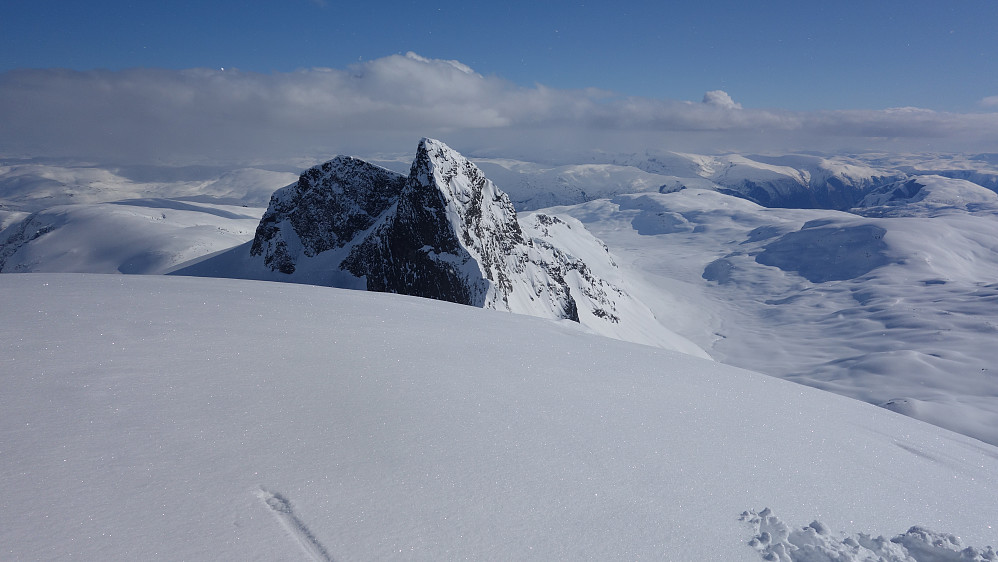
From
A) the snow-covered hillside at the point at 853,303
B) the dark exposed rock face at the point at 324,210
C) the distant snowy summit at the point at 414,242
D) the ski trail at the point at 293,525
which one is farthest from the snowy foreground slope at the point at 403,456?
the snow-covered hillside at the point at 853,303

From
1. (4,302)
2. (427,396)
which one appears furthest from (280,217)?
(427,396)

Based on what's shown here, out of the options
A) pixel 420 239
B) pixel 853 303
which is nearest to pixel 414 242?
pixel 420 239

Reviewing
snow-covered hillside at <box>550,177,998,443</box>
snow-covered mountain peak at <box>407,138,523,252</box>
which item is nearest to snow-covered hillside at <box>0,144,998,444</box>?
snow-covered hillside at <box>550,177,998,443</box>

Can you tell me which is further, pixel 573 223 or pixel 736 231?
pixel 736 231

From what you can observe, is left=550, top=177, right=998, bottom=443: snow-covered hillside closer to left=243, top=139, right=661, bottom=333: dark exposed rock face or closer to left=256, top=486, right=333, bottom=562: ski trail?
left=243, top=139, right=661, bottom=333: dark exposed rock face

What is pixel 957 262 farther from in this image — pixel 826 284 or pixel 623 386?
pixel 623 386

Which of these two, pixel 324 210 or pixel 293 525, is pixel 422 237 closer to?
pixel 324 210

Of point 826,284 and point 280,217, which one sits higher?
point 280,217
